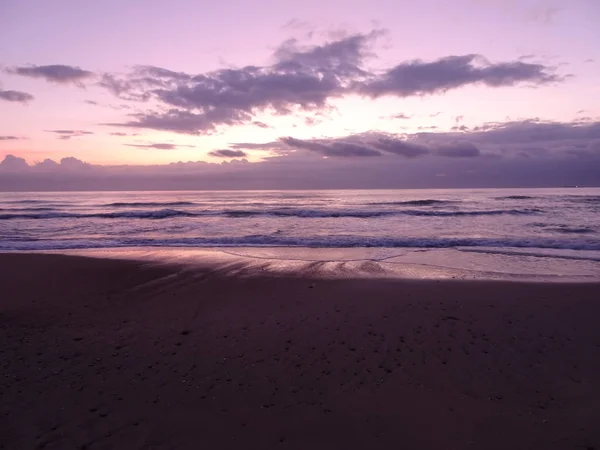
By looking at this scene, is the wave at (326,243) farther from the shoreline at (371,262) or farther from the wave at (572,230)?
the wave at (572,230)

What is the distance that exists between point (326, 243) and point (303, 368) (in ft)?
41.0

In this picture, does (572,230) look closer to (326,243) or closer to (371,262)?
(326,243)

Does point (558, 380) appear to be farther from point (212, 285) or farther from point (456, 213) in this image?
point (456, 213)

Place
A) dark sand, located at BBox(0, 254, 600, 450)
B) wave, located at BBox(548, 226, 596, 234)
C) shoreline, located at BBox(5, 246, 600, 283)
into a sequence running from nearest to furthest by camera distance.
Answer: dark sand, located at BBox(0, 254, 600, 450)
shoreline, located at BBox(5, 246, 600, 283)
wave, located at BBox(548, 226, 596, 234)

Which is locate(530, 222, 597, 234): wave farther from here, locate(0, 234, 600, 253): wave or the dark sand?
the dark sand

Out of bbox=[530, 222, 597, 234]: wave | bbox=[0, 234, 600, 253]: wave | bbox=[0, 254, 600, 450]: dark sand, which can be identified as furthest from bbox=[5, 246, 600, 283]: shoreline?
bbox=[530, 222, 597, 234]: wave

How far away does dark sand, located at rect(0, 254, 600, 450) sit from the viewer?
4180 mm

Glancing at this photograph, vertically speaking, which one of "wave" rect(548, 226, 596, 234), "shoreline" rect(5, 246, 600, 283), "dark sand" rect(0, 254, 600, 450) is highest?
"wave" rect(548, 226, 596, 234)

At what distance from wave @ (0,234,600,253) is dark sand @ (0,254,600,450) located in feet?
26.8

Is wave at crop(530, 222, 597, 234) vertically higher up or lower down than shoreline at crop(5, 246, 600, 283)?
higher up

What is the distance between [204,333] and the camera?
6797 mm

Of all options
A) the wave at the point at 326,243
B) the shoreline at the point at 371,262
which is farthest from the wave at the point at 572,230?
the shoreline at the point at 371,262

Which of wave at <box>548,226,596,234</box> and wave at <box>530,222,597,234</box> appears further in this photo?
wave at <box>530,222,597,234</box>

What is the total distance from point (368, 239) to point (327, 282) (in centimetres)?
934
